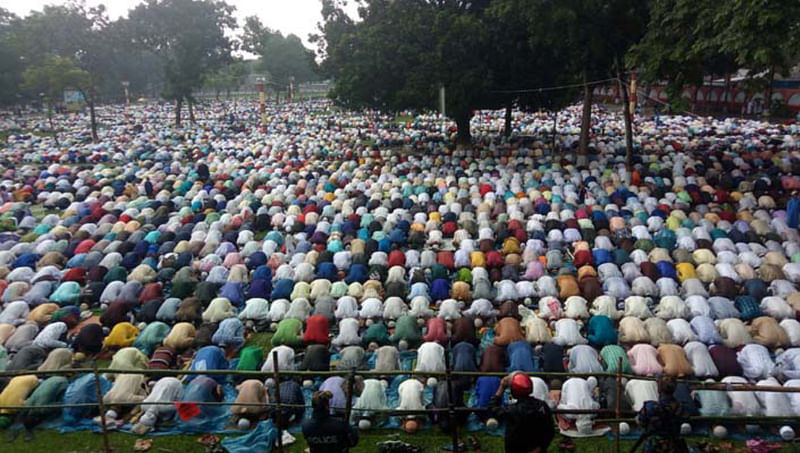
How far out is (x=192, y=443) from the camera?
7.36 m

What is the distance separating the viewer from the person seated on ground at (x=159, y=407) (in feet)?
24.8

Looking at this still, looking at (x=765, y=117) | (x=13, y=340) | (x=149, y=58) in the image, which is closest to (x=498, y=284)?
(x=13, y=340)

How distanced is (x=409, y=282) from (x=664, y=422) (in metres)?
7.90

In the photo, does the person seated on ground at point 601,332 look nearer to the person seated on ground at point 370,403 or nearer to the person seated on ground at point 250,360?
the person seated on ground at point 370,403

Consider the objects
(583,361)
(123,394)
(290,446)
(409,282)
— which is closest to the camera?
(290,446)

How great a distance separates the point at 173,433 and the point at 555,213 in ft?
39.7

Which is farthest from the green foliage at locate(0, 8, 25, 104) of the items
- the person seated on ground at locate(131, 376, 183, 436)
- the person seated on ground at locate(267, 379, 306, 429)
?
the person seated on ground at locate(267, 379, 306, 429)

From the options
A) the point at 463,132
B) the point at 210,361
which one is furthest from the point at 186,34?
the point at 210,361

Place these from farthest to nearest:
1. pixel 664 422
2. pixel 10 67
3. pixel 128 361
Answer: pixel 10 67, pixel 128 361, pixel 664 422

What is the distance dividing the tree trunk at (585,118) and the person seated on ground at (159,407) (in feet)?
64.4

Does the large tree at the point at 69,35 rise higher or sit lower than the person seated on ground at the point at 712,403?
higher

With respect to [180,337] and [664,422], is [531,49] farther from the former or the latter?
[664,422]

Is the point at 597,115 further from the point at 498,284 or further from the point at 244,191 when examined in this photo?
the point at 498,284

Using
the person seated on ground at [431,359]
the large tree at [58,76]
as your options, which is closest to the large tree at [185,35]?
the large tree at [58,76]
